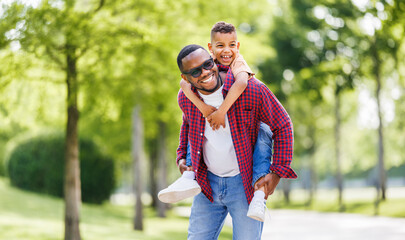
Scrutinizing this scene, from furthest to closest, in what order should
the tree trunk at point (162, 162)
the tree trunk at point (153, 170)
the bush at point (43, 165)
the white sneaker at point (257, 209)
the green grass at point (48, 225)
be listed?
the tree trunk at point (153, 170) → the bush at point (43, 165) → the tree trunk at point (162, 162) → the green grass at point (48, 225) → the white sneaker at point (257, 209)

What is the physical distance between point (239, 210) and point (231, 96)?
2.34ft

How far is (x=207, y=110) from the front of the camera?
2926 millimetres

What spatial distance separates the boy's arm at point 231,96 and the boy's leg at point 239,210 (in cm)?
39

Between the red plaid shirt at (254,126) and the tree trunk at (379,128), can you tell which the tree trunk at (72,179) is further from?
the tree trunk at (379,128)

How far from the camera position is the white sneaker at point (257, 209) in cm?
268

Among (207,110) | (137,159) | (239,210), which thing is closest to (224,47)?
(207,110)

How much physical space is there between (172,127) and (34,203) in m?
7.12

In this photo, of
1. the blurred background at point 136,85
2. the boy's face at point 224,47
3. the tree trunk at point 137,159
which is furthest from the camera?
the tree trunk at point 137,159

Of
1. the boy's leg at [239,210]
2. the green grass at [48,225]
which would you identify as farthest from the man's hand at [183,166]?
the green grass at [48,225]

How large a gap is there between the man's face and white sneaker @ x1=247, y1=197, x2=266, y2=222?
28.7 inches

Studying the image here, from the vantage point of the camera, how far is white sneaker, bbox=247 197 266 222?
8.79ft

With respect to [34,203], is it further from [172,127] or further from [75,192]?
[75,192]

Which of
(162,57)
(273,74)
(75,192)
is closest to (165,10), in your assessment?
(162,57)

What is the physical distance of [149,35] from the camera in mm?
8539
